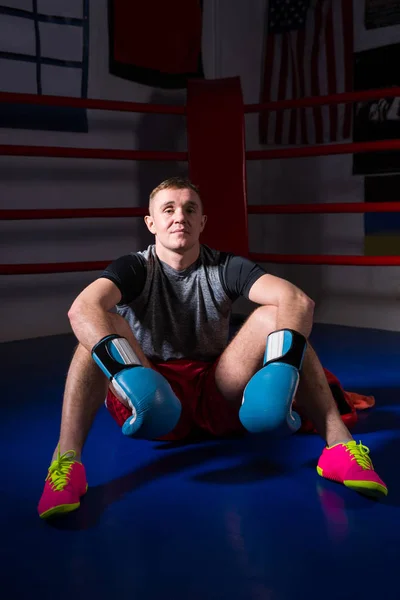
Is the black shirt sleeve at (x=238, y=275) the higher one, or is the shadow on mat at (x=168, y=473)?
the black shirt sleeve at (x=238, y=275)

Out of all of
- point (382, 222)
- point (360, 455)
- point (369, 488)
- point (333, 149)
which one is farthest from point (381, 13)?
point (369, 488)

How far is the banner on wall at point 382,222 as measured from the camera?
3602 mm

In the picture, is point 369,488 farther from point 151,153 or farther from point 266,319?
point 151,153

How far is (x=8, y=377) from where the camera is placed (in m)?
2.70

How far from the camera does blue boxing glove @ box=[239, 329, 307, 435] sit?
4.75 ft

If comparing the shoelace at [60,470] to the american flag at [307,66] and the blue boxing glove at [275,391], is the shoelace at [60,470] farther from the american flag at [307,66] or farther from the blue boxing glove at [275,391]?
the american flag at [307,66]

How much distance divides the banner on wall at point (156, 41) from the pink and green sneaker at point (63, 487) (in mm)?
2678

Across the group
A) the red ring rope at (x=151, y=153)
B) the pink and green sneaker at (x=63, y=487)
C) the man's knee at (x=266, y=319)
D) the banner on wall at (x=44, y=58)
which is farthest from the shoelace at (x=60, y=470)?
the banner on wall at (x=44, y=58)

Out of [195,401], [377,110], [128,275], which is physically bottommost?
[195,401]

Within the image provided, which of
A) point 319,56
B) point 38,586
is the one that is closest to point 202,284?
point 38,586

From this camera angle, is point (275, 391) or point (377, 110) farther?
point (377, 110)

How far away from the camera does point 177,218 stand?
1.79 metres

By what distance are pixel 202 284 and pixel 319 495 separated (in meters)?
0.61

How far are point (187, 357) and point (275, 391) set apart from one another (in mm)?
500
